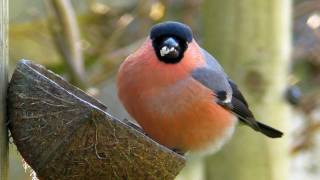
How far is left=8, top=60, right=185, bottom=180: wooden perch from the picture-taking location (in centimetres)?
166

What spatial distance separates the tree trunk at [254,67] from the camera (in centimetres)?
285

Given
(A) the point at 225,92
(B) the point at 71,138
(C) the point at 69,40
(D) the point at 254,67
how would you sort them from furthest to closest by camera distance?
(C) the point at 69,40, (D) the point at 254,67, (A) the point at 225,92, (B) the point at 71,138

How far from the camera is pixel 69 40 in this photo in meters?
3.16

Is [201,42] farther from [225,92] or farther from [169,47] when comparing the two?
[169,47]

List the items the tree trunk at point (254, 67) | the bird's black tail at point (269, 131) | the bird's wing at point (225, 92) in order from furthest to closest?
the tree trunk at point (254, 67)
the bird's black tail at point (269, 131)
the bird's wing at point (225, 92)

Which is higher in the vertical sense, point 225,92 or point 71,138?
point 71,138

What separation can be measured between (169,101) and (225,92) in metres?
0.28

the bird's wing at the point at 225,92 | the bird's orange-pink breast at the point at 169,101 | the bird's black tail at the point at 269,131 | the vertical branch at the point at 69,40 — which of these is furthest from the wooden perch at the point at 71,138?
the vertical branch at the point at 69,40

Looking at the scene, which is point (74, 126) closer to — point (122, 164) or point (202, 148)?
point (122, 164)

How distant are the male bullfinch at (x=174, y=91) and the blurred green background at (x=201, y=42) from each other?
0.49 meters

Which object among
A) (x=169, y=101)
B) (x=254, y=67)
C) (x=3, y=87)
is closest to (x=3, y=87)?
(x=3, y=87)

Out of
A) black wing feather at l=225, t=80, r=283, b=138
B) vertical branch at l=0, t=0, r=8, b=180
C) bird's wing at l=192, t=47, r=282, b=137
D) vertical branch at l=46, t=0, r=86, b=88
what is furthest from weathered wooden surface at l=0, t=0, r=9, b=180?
vertical branch at l=46, t=0, r=86, b=88

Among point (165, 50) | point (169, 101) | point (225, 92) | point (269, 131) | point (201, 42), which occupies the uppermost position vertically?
point (165, 50)

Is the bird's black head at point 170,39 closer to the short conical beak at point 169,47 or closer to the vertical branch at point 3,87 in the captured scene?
the short conical beak at point 169,47
